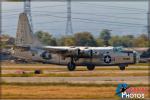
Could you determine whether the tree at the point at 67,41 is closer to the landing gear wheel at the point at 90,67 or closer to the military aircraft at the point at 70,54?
the military aircraft at the point at 70,54

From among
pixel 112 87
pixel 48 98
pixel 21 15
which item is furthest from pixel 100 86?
pixel 21 15

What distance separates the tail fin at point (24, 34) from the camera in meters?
72.6

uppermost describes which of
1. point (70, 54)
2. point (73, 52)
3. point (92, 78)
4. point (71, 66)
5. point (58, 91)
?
point (73, 52)

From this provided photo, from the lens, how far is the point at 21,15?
240ft

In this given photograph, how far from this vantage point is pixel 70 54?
70.8 metres

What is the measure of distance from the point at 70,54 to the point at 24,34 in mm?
7332

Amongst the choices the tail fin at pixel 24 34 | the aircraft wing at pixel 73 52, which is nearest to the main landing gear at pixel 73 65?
the aircraft wing at pixel 73 52

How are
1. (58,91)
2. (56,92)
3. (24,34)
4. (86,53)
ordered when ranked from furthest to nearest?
(24,34), (86,53), (58,91), (56,92)

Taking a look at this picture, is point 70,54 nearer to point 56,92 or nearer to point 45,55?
point 45,55

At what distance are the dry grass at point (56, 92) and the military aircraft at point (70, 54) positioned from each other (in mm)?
30957

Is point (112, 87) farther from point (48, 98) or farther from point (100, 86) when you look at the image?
point (48, 98)

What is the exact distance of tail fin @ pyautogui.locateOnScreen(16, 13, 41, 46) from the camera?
7256 cm

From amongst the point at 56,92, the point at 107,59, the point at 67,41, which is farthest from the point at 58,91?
the point at 67,41

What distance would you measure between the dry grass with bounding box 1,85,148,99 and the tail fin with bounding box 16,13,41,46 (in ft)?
110
